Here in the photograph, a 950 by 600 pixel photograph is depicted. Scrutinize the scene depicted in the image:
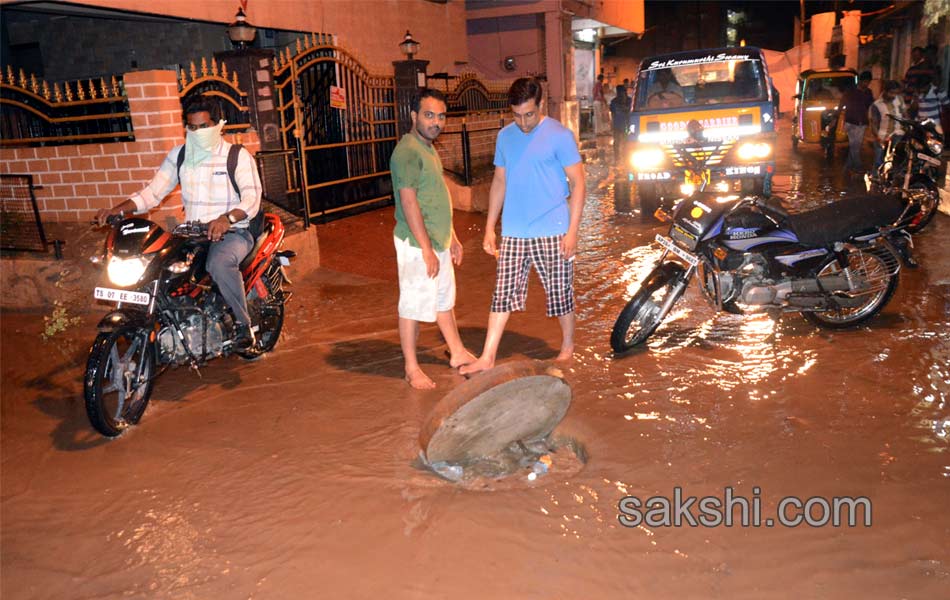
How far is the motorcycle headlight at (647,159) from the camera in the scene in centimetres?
1039

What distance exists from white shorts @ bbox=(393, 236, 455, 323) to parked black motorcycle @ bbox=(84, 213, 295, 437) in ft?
3.79

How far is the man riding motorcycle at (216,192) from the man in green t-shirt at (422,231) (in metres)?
1.02

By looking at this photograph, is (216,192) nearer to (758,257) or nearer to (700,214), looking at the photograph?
(700,214)

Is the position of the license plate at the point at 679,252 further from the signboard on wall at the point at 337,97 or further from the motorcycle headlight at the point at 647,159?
the signboard on wall at the point at 337,97

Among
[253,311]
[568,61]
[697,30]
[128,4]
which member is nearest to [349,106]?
[128,4]

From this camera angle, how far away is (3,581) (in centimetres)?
311

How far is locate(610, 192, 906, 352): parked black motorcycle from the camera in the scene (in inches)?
212

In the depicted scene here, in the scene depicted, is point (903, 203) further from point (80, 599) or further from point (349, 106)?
point (349, 106)

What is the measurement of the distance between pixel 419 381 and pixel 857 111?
41.4ft

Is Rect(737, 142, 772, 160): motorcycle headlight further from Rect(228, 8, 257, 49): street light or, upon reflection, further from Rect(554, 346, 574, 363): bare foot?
Rect(228, 8, 257, 49): street light

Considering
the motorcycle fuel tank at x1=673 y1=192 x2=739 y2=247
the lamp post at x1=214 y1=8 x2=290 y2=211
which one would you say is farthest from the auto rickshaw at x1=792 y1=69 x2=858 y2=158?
the motorcycle fuel tank at x1=673 y1=192 x2=739 y2=247

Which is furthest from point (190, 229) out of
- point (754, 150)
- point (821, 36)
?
point (821, 36)

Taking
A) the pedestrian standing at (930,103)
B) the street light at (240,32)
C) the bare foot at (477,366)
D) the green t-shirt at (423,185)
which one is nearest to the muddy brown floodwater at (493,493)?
the bare foot at (477,366)

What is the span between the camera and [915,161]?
951 centimetres
